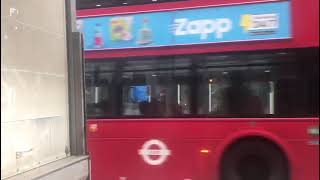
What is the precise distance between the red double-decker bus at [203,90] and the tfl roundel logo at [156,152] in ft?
0.05

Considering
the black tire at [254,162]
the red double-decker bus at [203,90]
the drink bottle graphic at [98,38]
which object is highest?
the drink bottle graphic at [98,38]

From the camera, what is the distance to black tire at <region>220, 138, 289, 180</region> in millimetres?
7566

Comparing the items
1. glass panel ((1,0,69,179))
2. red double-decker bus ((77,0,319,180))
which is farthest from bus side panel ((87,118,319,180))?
glass panel ((1,0,69,179))

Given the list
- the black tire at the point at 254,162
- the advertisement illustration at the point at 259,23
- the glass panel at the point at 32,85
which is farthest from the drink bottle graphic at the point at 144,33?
the glass panel at the point at 32,85

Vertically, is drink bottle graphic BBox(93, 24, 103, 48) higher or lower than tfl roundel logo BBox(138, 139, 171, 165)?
higher

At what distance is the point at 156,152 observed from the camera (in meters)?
7.90

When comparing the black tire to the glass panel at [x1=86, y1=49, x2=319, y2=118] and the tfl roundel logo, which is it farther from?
the tfl roundel logo

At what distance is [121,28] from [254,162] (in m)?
2.76

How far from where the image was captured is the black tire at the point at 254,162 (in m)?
7.57

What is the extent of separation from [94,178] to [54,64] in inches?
141

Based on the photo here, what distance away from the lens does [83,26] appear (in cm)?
841

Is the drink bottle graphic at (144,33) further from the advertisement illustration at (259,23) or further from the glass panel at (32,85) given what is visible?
the glass panel at (32,85)

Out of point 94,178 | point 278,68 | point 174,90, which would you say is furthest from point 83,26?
point 278,68

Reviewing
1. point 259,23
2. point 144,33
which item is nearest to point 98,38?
point 144,33
